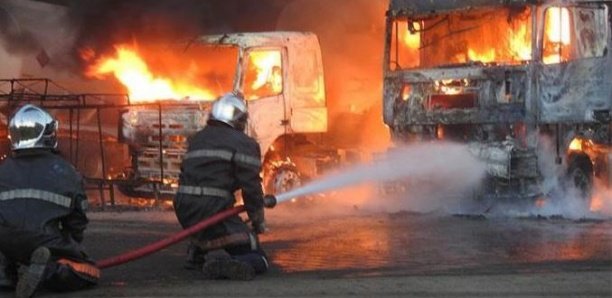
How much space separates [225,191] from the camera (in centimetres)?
678

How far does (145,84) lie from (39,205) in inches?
276

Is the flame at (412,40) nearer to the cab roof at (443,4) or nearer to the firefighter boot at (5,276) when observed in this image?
the cab roof at (443,4)

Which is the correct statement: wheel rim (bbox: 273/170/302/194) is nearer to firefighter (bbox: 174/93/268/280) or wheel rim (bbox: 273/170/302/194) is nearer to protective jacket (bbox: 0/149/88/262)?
firefighter (bbox: 174/93/268/280)

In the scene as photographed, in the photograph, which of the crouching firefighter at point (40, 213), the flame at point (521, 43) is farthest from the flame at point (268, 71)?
the crouching firefighter at point (40, 213)

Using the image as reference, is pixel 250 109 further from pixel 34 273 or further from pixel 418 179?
pixel 34 273

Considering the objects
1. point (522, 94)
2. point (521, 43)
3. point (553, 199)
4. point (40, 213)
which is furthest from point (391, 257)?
point (521, 43)

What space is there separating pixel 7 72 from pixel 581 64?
11.2 meters

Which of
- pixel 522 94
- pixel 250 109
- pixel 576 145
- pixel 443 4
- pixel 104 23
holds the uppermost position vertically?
pixel 104 23

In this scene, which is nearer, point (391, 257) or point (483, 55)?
point (391, 257)

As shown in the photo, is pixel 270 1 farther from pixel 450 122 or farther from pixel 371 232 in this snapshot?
pixel 371 232

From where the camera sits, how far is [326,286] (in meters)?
6.36

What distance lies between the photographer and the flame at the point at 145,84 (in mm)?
12344

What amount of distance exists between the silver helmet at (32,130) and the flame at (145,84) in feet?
19.1

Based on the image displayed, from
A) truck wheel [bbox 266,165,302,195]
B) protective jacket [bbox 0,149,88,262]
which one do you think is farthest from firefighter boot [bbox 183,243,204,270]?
truck wheel [bbox 266,165,302,195]
